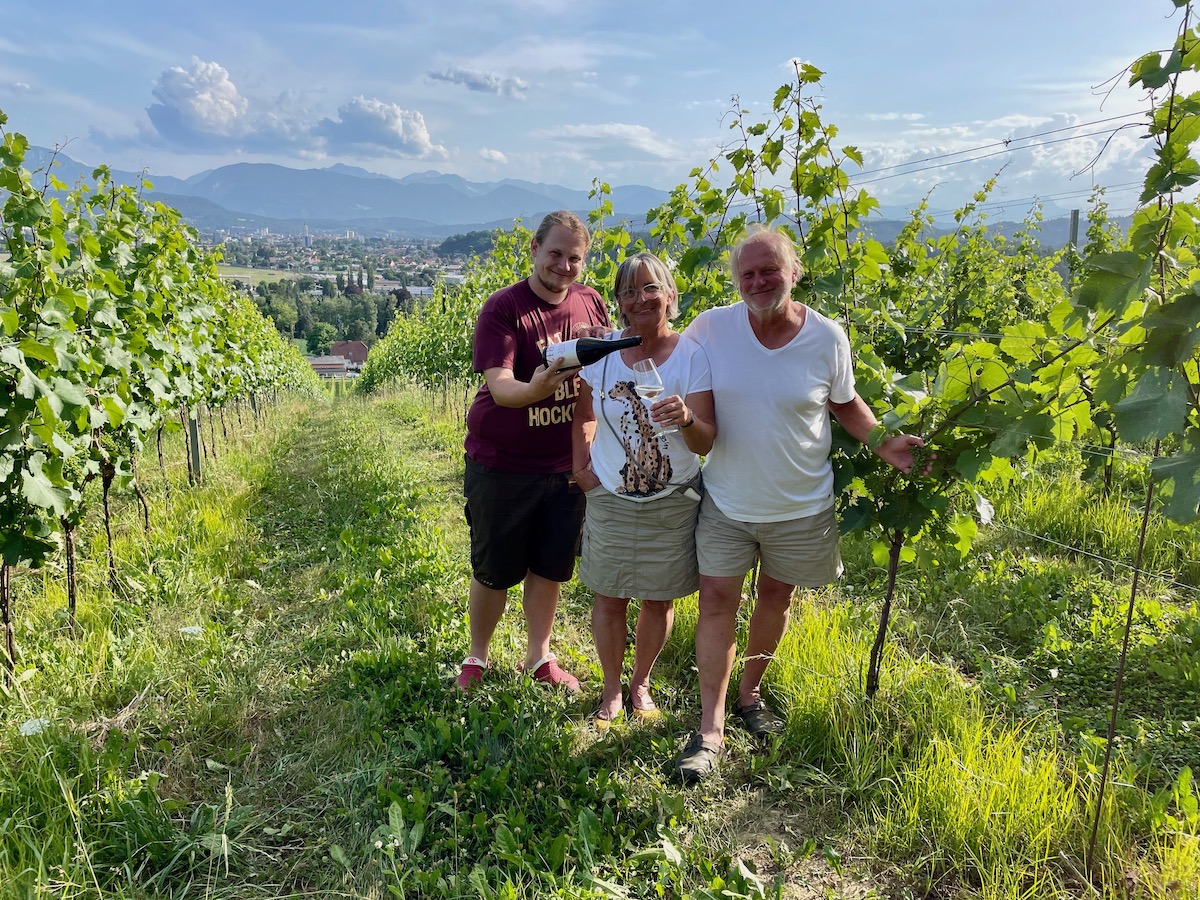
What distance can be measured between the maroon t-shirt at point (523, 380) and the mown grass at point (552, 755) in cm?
100

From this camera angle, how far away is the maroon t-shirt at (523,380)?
101 inches

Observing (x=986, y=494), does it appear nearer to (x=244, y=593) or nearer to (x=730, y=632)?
(x=730, y=632)

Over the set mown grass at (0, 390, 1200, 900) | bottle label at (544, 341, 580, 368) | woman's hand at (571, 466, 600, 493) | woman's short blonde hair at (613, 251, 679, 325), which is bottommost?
mown grass at (0, 390, 1200, 900)

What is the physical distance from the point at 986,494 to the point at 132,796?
5322mm

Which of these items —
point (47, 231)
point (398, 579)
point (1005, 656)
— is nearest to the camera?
point (47, 231)

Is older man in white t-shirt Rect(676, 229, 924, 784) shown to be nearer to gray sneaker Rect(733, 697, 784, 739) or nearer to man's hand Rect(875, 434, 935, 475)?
man's hand Rect(875, 434, 935, 475)

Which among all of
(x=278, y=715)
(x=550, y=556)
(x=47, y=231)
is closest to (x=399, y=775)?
(x=278, y=715)

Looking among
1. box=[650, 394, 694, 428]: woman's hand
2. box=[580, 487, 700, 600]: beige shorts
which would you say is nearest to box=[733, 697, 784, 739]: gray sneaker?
box=[580, 487, 700, 600]: beige shorts

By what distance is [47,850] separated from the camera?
77.6 inches

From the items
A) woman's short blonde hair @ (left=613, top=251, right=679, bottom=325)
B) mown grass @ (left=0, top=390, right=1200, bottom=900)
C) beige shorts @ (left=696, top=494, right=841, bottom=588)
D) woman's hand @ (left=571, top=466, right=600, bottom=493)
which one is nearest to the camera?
mown grass @ (left=0, top=390, right=1200, bottom=900)

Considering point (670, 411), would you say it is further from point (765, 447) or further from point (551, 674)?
point (551, 674)

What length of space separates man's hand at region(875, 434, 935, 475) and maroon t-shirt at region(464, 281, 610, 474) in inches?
46.3

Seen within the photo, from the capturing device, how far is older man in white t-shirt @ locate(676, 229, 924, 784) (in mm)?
2268

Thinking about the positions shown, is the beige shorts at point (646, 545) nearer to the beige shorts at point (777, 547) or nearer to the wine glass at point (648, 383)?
the beige shorts at point (777, 547)
